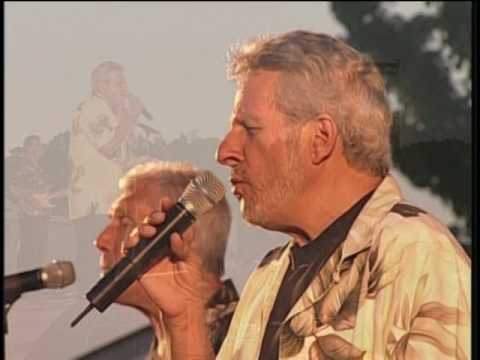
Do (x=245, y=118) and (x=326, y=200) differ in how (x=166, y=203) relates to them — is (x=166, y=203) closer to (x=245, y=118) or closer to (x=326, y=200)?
(x=245, y=118)

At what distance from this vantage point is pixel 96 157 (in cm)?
969

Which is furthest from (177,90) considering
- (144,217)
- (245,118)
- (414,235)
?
(414,235)

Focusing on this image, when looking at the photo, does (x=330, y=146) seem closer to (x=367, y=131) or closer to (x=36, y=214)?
(x=367, y=131)

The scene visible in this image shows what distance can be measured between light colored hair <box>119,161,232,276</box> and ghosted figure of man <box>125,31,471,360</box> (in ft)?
0.16

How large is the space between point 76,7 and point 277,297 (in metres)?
0.86

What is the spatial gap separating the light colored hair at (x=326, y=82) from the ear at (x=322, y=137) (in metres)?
0.02

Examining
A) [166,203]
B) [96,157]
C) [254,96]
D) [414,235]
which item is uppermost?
[254,96]

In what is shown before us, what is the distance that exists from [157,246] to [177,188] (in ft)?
0.48

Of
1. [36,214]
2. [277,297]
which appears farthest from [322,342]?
[36,214]

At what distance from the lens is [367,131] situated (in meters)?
9.68

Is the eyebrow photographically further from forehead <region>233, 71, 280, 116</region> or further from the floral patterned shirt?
the floral patterned shirt

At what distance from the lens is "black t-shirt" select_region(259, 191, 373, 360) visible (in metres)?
9.72

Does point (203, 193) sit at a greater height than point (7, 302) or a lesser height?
greater

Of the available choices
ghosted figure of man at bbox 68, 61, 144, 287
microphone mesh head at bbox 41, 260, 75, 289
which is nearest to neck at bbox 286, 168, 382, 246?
ghosted figure of man at bbox 68, 61, 144, 287
